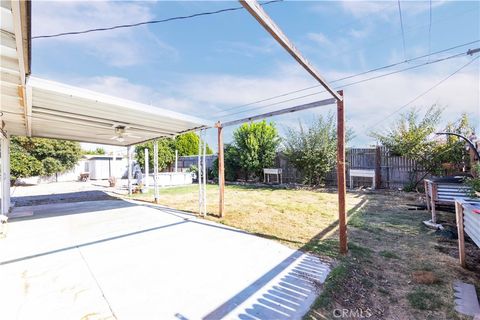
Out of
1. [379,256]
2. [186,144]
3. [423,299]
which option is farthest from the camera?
[186,144]

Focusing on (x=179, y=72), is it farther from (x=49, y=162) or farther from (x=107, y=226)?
(x=49, y=162)

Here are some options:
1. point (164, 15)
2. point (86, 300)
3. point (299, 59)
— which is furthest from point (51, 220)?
point (299, 59)

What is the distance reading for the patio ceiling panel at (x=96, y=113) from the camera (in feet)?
11.8

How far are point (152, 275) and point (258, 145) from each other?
10689 millimetres

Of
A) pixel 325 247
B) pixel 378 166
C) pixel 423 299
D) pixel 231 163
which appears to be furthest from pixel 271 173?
pixel 423 299

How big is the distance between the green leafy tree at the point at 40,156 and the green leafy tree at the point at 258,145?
12028 mm

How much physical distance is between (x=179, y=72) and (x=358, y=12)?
8573mm

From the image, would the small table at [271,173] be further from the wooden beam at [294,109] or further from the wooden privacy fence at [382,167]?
the wooden beam at [294,109]

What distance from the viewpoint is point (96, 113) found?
4.84 metres

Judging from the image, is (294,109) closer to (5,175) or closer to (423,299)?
(423,299)

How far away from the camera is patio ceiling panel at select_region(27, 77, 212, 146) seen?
3.61 meters

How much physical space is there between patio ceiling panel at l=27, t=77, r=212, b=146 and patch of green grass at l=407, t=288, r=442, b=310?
4.88 metres

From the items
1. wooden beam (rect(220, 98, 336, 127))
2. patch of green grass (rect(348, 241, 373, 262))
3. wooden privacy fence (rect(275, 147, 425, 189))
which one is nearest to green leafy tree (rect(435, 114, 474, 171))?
wooden privacy fence (rect(275, 147, 425, 189))

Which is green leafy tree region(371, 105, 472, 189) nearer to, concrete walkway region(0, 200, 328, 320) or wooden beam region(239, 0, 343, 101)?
concrete walkway region(0, 200, 328, 320)
